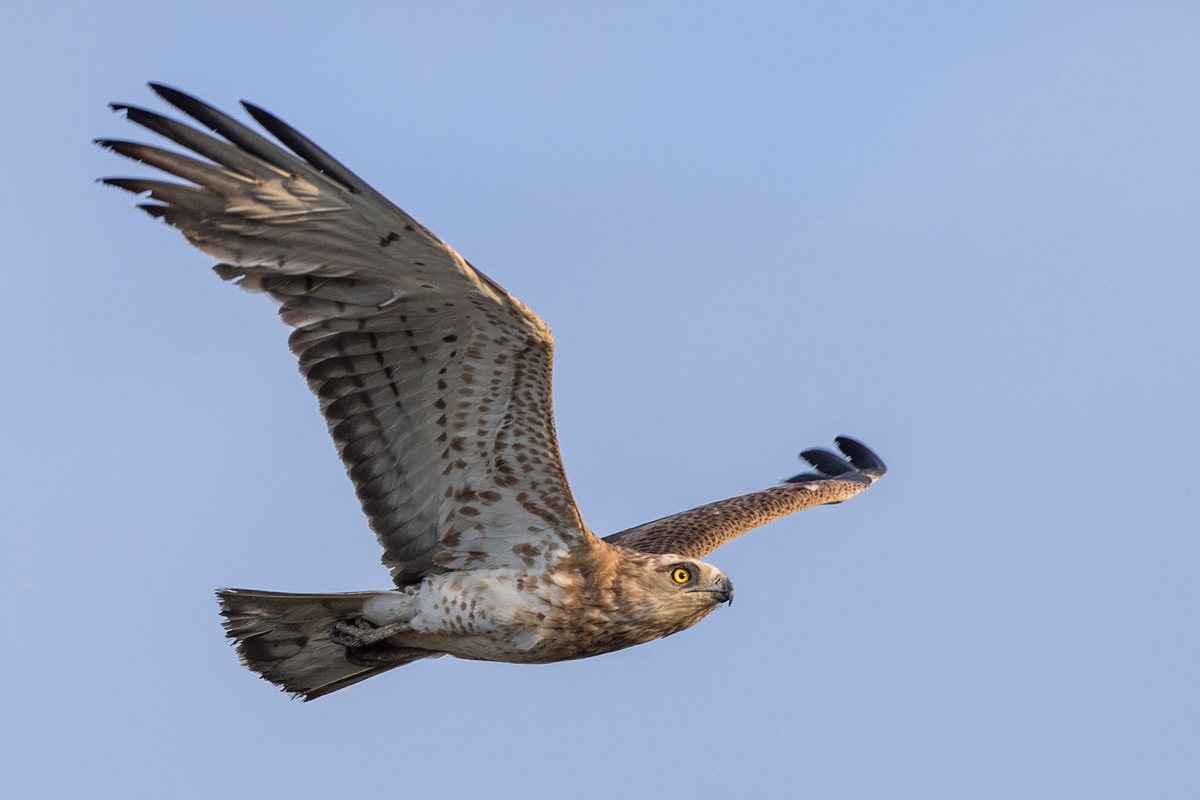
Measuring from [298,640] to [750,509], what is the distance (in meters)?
4.66

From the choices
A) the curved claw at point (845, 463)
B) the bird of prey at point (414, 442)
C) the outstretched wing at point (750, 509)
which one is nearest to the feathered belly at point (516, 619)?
the bird of prey at point (414, 442)

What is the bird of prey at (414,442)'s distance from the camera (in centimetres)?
812

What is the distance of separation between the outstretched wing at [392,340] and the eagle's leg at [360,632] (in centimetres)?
34

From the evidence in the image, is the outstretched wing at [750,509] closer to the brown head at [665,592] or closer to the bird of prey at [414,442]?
the brown head at [665,592]

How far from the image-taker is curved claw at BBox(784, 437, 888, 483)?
15.6 metres

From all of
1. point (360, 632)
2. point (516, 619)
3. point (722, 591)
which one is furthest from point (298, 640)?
point (722, 591)

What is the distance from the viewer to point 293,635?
9984 millimetres

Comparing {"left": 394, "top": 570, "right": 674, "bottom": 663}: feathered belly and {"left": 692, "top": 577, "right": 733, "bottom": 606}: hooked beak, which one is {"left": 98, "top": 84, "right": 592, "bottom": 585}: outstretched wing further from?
{"left": 692, "top": 577, "right": 733, "bottom": 606}: hooked beak

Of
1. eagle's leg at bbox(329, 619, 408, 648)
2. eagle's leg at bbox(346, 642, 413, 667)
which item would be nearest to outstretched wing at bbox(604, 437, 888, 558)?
eagle's leg at bbox(346, 642, 413, 667)

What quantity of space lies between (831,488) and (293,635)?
6144 millimetres

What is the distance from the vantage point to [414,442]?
9.45m

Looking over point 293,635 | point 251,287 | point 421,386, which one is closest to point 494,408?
point 421,386

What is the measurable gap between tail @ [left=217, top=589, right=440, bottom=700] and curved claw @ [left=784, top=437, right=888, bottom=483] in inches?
262

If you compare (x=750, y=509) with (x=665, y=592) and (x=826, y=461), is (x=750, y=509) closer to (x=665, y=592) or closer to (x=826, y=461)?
(x=826, y=461)
